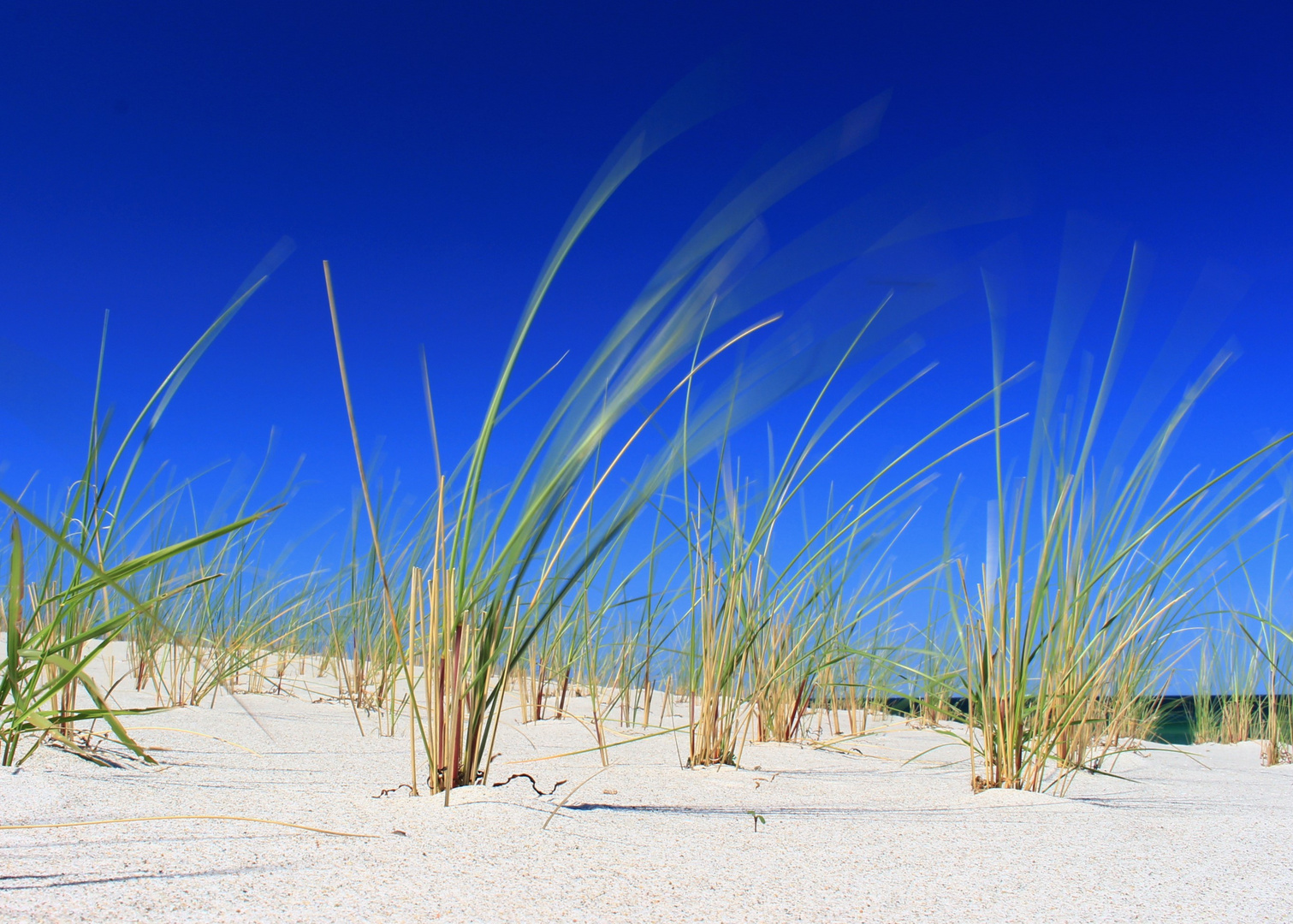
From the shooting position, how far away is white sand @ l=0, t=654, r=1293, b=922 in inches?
26.9

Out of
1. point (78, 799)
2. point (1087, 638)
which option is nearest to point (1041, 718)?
point (1087, 638)

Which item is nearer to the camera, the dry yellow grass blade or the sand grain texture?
the sand grain texture

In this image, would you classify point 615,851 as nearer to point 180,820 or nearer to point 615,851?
point 615,851

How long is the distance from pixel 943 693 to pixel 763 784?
34.6 inches

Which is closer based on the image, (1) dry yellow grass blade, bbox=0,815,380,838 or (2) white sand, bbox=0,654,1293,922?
(2) white sand, bbox=0,654,1293,922

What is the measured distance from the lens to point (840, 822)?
109 centimetres

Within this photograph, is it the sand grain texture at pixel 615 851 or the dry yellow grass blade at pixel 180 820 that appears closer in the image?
the sand grain texture at pixel 615 851

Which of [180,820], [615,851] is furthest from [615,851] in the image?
[180,820]

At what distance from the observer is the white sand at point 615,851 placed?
2.24ft

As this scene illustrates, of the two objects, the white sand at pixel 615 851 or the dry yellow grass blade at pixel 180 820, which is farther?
the dry yellow grass blade at pixel 180 820

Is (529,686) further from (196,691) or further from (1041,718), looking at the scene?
(1041,718)

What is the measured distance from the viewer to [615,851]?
86cm

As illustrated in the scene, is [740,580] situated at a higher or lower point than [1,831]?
higher

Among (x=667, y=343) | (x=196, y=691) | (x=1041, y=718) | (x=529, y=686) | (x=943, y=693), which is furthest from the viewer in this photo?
(x=529, y=686)
